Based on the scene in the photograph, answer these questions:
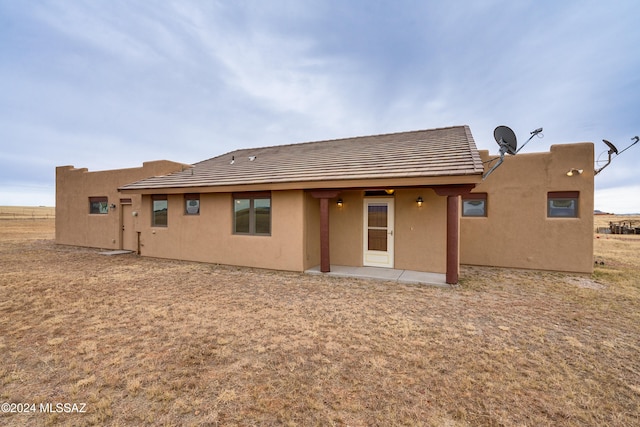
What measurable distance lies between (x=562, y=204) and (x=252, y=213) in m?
10.1

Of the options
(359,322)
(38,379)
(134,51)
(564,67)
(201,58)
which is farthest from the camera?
(201,58)

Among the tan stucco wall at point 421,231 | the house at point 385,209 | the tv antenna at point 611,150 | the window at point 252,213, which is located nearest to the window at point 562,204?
the house at point 385,209

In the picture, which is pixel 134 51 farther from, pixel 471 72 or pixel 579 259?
pixel 579 259

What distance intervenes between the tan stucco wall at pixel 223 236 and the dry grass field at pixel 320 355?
6.48 ft

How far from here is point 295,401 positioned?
242cm

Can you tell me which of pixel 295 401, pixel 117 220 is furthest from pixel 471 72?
pixel 117 220

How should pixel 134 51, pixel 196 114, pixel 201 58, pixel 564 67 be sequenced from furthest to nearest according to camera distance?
pixel 196 114, pixel 201 58, pixel 134 51, pixel 564 67

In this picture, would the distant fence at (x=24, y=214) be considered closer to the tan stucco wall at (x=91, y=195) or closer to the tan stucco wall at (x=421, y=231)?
the tan stucco wall at (x=91, y=195)

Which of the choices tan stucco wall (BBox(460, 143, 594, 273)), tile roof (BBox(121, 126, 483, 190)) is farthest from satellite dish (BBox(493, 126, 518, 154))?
tan stucco wall (BBox(460, 143, 594, 273))

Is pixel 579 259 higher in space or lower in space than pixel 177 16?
lower

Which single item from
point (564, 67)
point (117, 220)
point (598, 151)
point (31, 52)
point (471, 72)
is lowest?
point (117, 220)

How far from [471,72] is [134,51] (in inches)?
721

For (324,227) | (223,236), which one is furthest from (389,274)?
(223,236)

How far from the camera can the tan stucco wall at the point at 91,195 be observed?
12188 mm
